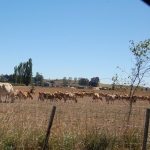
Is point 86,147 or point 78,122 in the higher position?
point 78,122

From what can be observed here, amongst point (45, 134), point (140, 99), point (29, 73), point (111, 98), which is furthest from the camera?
point (29, 73)

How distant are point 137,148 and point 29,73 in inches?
3441

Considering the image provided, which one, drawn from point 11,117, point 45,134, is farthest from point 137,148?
point 11,117

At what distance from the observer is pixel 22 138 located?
882 cm

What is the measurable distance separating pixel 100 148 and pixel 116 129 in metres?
0.86

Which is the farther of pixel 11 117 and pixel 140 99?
pixel 140 99

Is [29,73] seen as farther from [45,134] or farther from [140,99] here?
[45,134]

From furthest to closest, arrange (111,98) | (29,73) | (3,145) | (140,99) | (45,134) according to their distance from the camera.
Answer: (29,73), (140,99), (111,98), (45,134), (3,145)

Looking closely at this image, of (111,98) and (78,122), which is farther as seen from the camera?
(111,98)

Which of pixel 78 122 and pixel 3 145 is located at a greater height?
pixel 78 122

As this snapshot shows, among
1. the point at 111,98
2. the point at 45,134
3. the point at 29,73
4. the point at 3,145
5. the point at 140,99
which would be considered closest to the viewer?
the point at 3,145

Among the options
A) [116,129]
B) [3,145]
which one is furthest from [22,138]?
[116,129]

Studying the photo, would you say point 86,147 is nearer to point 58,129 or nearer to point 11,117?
point 58,129

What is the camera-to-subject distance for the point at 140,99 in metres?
64.6
